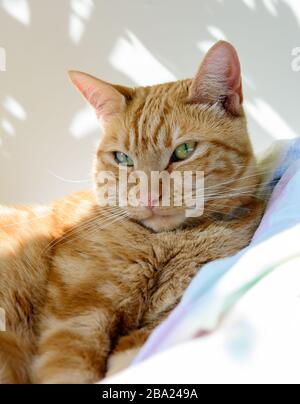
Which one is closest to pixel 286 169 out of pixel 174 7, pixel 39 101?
pixel 174 7

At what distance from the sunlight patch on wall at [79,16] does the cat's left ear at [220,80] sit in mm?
1092

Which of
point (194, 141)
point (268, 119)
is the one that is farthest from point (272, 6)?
point (194, 141)

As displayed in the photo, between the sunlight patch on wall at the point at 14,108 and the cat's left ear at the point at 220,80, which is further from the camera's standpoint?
the sunlight patch on wall at the point at 14,108

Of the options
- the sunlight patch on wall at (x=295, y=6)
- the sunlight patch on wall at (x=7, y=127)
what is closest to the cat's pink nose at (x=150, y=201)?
the sunlight patch on wall at (x=7, y=127)

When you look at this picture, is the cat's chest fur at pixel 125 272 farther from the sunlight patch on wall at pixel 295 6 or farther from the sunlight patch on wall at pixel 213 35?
the sunlight patch on wall at pixel 295 6

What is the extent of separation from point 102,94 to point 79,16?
0.90 m

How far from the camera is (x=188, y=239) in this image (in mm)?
1307

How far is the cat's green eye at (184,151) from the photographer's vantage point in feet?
4.46

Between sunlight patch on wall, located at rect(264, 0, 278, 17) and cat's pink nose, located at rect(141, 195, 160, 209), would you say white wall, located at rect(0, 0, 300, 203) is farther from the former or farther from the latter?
cat's pink nose, located at rect(141, 195, 160, 209)

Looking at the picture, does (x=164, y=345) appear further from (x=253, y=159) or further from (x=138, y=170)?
(x=253, y=159)

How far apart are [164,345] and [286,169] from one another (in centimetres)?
81

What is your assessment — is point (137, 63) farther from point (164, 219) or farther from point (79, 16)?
point (164, 219)

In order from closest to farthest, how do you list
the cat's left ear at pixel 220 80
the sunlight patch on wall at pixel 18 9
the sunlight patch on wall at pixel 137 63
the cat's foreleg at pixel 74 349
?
the cat's foreleg at pixel 74 349 < the cat's left ear at pixel 220 80 < the sunlight patch on wall at pixel 18 9 < the sunlight patch on wall at pixel 137 63

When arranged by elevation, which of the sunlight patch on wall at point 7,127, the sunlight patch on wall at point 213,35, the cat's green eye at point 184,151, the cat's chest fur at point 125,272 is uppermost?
the sunlight patch on wall at point 213,35
